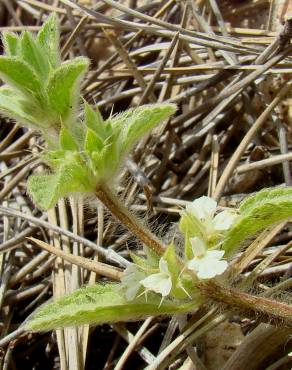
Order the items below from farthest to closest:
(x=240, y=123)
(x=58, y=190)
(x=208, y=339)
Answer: (x=240, y=123) < (x=208, y=339) < (x=58, y=190)

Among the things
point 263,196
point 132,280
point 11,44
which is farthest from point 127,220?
point 11,44

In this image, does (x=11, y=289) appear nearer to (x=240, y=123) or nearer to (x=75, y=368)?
(x=75, y=368)

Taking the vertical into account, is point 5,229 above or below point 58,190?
below

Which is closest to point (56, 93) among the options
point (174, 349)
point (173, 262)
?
point (173, 262)

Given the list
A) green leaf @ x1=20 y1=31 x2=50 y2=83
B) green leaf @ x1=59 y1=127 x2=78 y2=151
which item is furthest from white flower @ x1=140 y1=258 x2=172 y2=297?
green leaf @ x1=20 y1=31 x2=50 y2=83

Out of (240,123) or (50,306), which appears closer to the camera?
(50,306)

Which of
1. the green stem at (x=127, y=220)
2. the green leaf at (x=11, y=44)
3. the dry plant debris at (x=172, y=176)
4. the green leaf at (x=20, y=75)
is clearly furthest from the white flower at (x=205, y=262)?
the green leaf at (x=11, y=44)

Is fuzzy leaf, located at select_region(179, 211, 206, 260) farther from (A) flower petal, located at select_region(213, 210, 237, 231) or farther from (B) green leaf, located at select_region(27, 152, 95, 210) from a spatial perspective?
(B) green leaf, located at select_region(27, 152, 95, 210)

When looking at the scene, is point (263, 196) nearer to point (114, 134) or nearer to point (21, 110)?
point (114, 134)

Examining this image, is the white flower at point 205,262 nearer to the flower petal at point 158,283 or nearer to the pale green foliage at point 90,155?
the flower petal at point 158,283
